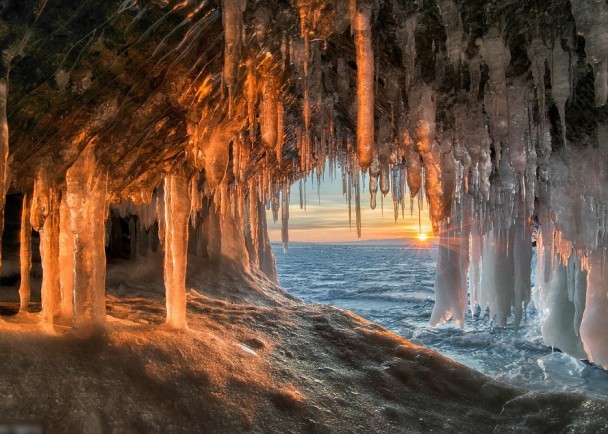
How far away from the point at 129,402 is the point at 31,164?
2.32m

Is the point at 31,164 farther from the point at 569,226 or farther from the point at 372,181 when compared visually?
the point at 569,226

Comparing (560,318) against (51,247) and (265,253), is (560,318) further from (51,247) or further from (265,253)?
(51,247)

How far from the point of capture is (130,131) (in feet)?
14.3

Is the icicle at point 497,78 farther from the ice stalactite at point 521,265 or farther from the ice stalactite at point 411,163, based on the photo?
the ice stalactite at point 521,265

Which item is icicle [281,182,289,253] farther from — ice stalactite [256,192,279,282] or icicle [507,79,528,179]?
icicle [507,79,528,179]

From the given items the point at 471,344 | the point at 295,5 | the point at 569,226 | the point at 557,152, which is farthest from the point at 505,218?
the point at 295,5

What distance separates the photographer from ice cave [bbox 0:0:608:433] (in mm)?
3170

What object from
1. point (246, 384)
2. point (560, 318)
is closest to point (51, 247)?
point (246, 384)

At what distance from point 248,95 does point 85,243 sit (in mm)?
2199

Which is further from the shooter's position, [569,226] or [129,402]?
[569,226]

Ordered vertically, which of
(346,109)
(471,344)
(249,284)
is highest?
(346,109)

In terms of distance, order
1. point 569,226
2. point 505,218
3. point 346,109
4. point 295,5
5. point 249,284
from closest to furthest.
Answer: point 295,5 → point 346,109 → point 569,226 → point 505,218 → point 249,284

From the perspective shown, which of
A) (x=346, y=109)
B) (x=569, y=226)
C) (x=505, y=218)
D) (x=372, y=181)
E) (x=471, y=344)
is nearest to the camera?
(x=346, y=109)

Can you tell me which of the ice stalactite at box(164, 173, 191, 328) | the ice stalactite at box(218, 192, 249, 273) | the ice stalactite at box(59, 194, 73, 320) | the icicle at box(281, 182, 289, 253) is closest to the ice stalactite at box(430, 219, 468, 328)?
the icicle at box(281, 182, 289, 253)
